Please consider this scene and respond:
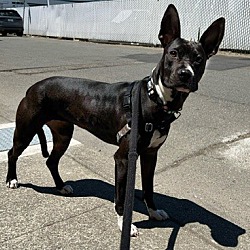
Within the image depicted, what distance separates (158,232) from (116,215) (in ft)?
1.26

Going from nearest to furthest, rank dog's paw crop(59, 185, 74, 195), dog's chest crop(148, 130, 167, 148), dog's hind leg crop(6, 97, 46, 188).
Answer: dog's chest crop(148, 130, 167, 148) → dog's hind leg crop(6, 97, 46, 188) → dog's paw crop(59, 185, 74, 195)

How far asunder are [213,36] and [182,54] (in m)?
0.35

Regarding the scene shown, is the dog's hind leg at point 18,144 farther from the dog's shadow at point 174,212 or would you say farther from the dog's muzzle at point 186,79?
the dog's muzzle at point 186,79

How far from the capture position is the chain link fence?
15.5 metres

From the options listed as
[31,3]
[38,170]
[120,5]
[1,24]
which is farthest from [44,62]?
[31,3]

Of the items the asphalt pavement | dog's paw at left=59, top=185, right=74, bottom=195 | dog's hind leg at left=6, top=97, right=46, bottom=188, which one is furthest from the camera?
dog's paw at left=59, top=185, right=74, bottom=195

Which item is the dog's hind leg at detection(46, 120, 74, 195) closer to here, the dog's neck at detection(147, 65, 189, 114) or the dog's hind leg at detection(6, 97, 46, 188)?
the dog's hind leg at detection(6, 97, 46, 188)

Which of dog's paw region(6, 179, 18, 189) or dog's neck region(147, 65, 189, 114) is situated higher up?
dog's neck region(147, 65, 189, 114)

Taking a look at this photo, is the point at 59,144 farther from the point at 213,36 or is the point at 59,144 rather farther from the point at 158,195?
the point at 213,36

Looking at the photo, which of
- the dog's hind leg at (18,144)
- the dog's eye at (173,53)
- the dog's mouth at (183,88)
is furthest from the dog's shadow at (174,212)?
the dog's eye at (173,53)

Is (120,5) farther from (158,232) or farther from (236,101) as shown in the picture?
(158,232)

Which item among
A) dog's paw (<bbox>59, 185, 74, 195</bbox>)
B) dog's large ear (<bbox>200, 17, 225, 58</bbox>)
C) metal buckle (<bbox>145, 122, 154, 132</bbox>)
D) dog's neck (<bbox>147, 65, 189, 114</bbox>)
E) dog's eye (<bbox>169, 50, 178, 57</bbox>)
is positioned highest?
dog's large ear (<bbox>200, 17, 225, 58</bbox>)

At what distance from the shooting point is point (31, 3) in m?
47.7

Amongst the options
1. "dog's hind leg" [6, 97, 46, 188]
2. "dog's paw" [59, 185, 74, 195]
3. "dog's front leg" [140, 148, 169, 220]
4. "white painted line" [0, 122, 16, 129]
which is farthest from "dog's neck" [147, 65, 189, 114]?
"white painted line" [0, 122, 16, 129]
